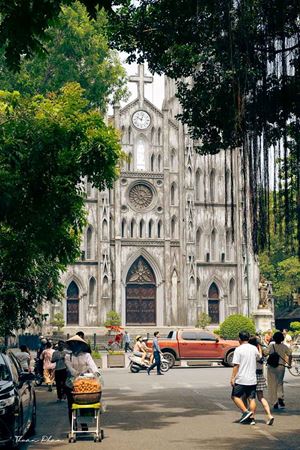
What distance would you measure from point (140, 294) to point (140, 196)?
24.7ft

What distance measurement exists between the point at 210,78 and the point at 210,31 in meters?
2.94

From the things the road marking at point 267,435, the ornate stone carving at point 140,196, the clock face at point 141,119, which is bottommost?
the road marking at point 267,435

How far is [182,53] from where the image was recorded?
55.9 ft

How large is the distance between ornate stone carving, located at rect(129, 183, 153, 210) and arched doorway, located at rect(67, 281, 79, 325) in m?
7.77

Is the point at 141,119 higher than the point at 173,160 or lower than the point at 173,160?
higher

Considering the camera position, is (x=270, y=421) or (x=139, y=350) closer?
(x=270, y=421)

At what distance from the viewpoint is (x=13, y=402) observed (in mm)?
10258

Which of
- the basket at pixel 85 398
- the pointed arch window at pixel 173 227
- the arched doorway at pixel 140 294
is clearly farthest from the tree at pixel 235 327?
the basket at pixel 85 398

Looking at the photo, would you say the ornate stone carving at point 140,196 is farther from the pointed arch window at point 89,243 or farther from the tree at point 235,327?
the tree at point 235,327

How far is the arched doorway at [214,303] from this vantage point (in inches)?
2470

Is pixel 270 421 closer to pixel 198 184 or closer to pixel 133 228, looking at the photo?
pixel 133 228

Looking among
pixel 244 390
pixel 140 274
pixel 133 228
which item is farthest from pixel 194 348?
pixel 133 228

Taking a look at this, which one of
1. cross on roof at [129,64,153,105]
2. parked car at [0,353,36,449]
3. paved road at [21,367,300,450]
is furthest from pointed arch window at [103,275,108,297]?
parked car at [0,353,36,449]

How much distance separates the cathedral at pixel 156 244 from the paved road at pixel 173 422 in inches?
1409
